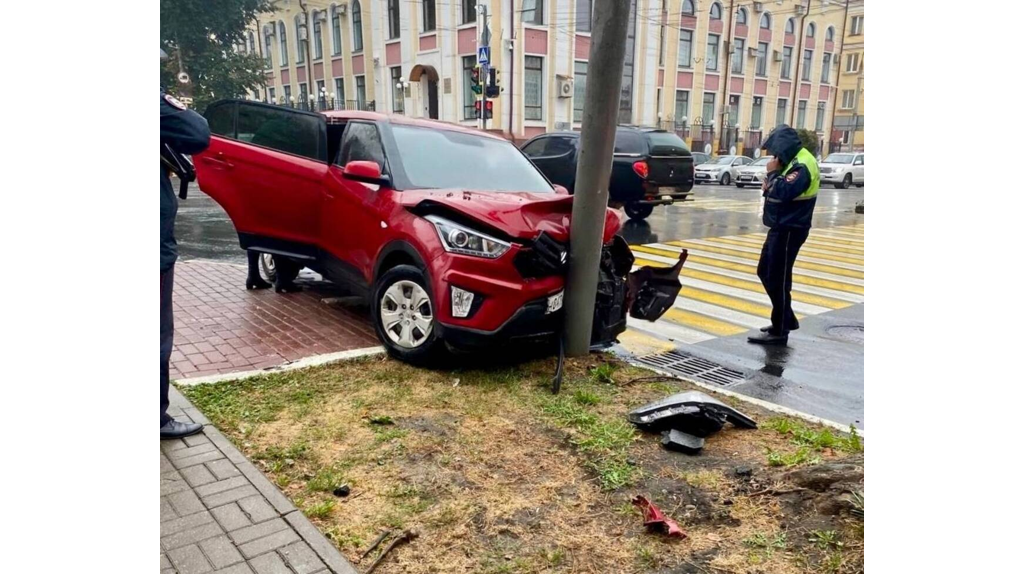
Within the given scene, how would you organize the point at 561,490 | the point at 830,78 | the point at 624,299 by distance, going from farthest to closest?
the point at 830,78 < the point at 624,299 < the point at 561,490

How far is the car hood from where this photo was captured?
450cm

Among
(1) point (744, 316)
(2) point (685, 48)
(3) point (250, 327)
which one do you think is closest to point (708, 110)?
(2) point (685, 48)

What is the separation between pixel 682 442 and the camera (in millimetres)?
3619

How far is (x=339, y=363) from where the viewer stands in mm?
4832

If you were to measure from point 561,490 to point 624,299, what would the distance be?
2462 mm

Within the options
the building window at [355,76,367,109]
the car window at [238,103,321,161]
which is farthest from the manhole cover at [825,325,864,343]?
the building window at [355,76,367,109]

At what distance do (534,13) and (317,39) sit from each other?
12.6 metres

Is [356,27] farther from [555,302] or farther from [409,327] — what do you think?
[555,302]

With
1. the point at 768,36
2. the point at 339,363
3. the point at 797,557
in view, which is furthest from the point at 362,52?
the point at 797,557

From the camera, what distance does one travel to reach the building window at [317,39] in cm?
3550

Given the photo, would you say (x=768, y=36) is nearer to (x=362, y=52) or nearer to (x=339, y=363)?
(x=362, y=52)

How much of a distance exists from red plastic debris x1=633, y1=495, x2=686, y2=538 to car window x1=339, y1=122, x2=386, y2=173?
3528 millimetres

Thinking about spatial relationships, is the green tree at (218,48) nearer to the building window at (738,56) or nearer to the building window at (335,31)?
the building window at (335,31)

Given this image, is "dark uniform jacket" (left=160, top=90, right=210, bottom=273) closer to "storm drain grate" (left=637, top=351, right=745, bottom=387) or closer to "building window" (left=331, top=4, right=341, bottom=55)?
"storm drain grate" (left=637, top=351, right=745, bottom=387)
